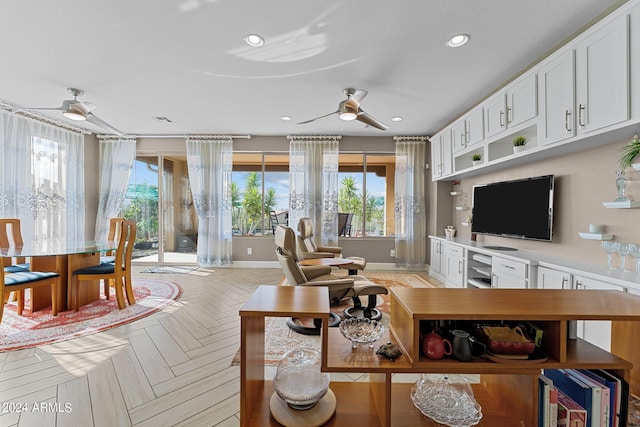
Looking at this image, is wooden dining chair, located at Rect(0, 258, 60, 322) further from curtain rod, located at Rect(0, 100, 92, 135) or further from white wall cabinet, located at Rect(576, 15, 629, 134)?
white wall cabinet, located at Rect(576, 15, 629, 134)

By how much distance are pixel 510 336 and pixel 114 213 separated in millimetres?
6688

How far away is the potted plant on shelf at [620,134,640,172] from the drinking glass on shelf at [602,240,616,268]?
1.86 feet

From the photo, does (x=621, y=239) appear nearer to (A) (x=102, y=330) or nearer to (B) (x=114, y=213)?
(A) (x=102, y=330)

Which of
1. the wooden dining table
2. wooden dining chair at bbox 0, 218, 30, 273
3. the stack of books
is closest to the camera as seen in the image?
the stack of books

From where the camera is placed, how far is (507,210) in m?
3.35

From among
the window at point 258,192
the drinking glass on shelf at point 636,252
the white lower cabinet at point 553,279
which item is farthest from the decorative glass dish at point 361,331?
the window at point 258,192

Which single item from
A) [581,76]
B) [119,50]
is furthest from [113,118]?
[581,76]

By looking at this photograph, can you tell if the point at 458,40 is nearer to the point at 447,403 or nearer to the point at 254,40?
the point at 254,40

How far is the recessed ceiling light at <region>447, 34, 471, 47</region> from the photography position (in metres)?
2.37

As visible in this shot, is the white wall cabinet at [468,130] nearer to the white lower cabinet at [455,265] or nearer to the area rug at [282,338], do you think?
the white lower cabinet at [455,265]

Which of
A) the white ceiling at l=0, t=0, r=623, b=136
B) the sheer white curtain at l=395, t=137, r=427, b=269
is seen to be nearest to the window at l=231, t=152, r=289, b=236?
the white ceiling at l=0, t=0, r=623, b=136

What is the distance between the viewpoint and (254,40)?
2439 mm

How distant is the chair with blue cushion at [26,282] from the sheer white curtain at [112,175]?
2864 mm

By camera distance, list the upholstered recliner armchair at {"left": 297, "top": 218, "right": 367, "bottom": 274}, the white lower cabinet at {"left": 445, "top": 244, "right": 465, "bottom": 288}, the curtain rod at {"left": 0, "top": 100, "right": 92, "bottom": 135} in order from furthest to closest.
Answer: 1. the upholstered recliner armchair at {"left": 297, "top": 218, "right": 367, "bottom": 274}
2. the curtain rod at {"left": 0, "top": 100, "right": 92, "bottom": 135}
3. the white lower cabinet at {"left": 445, "top": 244, "right": 465, "bottom": 288}
